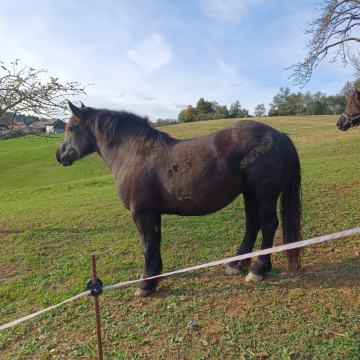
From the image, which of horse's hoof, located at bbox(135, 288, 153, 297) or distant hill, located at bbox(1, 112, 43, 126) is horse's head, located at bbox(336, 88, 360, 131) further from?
distant hill, located at bbox(1, 112, 43, 126)

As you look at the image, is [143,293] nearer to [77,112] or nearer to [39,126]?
[77,112]

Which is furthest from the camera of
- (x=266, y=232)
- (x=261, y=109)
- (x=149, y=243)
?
(x=261, y=109)

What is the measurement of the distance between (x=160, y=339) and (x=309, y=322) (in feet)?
4.63

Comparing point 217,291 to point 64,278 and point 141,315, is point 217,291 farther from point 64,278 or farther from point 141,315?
point 64,278

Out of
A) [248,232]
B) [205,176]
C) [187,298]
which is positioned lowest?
[187,298]

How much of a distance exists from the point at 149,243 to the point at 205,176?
1.09 m

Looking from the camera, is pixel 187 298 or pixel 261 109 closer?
pixel 187 298

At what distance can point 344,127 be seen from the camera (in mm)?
8969

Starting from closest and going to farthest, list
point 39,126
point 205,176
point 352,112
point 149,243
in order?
point 205,176
point 149,243
point 352,112
point 39,126

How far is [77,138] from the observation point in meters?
4.84

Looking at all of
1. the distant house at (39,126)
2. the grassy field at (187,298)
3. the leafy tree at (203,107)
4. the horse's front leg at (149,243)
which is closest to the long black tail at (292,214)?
the grassy field at (187,298)

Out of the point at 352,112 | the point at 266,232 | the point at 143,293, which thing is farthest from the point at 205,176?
the point at 352,112

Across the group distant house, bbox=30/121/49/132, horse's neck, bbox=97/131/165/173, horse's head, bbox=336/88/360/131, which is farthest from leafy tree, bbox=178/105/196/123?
horse's neck, bbox=97/131/165/173

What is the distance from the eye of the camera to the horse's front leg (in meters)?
4.16
